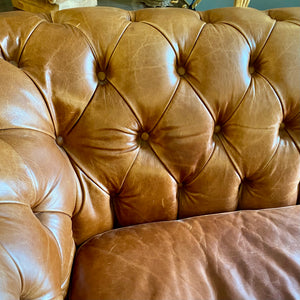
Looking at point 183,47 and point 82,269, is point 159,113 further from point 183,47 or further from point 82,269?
point 82,269

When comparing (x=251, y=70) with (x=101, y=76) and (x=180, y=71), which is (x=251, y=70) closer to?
(x=180, y=71)

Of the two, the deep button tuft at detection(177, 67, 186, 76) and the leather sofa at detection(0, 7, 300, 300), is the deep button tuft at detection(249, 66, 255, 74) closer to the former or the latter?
the leather sofa at detection(0, 7, 300, 300)

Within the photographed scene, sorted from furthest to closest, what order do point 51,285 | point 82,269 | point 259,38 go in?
point 259,38 < point 82,269 < point 51,285

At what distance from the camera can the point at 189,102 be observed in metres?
0.79

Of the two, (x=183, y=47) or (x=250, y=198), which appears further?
(x=250, y=198)

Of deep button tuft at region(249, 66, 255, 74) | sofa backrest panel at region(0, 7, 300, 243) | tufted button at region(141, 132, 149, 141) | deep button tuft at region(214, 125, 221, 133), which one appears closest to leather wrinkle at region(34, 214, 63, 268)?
sofa backrest panel at region(0, 7, 300, 243)

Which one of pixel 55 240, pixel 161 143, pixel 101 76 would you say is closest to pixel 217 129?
pixel 161 143

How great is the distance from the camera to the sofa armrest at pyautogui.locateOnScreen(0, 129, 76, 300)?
1.58 ft

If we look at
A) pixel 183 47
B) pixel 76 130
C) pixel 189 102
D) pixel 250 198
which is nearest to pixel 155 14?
pixel 183 47

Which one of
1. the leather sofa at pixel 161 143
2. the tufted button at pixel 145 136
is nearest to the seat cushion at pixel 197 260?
the leather sofa at pixel 161 143

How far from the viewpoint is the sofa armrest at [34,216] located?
480 mm

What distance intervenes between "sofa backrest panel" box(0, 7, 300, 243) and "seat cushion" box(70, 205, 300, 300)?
7 centimetres

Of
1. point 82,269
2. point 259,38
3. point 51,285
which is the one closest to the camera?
point 51,285

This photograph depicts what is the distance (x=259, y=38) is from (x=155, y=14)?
A: 0.91 ft
